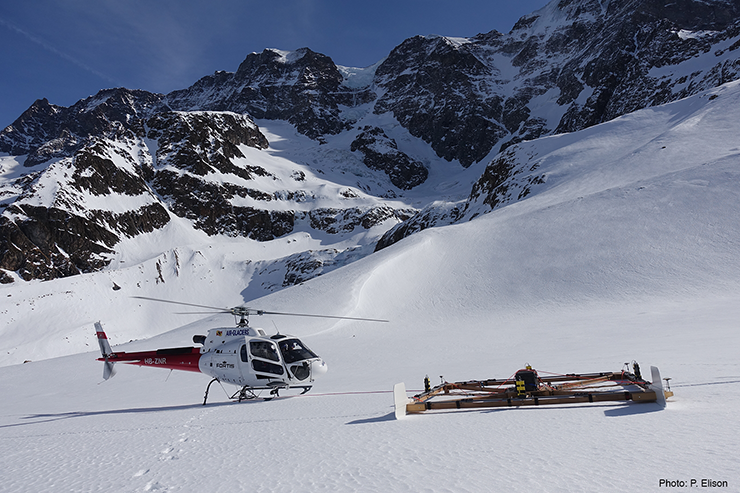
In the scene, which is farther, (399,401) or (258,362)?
(258,362)

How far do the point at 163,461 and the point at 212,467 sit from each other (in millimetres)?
1074

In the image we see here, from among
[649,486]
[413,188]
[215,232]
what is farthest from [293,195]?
[649,486]

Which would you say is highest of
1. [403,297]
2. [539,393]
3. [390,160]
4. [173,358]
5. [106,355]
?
[390,160]

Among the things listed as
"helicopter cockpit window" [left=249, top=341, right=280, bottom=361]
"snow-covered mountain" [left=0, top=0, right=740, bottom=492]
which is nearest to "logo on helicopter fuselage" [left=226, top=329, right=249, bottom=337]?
"helicopter cockpit window" [left=249, top=341, right=280, bottom=361]

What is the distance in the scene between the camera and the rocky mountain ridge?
260ft

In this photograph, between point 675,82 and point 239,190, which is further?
point 239,190

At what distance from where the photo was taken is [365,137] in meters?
152

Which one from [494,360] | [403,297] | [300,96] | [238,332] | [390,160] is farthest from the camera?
[300,96]

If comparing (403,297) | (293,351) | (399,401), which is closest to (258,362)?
(293,351)

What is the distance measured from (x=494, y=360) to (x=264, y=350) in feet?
26.9

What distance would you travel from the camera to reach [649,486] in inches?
146

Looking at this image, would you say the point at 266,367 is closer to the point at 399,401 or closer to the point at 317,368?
the point at 317,368

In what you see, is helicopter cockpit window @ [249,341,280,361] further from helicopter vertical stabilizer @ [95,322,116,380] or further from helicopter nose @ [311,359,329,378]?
helicopter vertical stabilizer @ [95,322,116,380]

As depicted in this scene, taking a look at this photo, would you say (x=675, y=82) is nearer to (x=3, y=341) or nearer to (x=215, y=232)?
(x=215, y=232)
